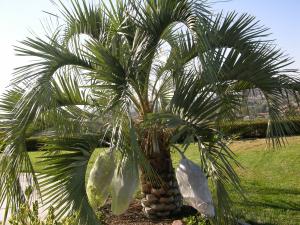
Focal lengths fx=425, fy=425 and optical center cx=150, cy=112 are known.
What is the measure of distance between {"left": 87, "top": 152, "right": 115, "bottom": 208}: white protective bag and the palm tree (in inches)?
4.8

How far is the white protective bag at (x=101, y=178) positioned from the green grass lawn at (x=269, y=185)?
2.41 ft

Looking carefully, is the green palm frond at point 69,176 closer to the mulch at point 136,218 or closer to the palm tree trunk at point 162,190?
the palm tree trunk at point 162,190

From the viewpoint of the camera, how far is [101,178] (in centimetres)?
509

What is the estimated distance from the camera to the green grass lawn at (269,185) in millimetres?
5901

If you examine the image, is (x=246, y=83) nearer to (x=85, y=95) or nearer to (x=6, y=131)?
(x=85, y=95)

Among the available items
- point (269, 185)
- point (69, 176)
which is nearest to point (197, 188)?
point (69, 176)

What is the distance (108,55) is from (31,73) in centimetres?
77

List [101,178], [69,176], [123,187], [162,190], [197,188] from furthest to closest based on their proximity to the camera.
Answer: [162,190]
[101,178]
[123,187]
[197,188]
[69,176]

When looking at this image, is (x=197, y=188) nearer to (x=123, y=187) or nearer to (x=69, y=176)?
(x=123, y=187)

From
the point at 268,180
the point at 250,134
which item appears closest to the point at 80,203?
the point at 268,180

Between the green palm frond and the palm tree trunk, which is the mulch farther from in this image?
the green palm frond

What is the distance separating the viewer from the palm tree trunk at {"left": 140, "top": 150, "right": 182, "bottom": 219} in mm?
5395

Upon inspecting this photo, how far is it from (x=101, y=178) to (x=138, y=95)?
109cm

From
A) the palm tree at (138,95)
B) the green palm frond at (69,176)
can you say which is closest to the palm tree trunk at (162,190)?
the palm tree at (138,95)
